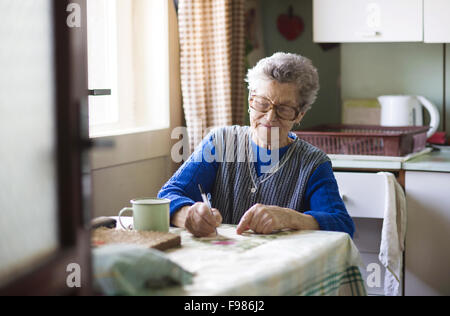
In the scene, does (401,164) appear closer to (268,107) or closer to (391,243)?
(391,243)

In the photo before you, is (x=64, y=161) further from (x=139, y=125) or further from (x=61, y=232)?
(x=139, y=125)

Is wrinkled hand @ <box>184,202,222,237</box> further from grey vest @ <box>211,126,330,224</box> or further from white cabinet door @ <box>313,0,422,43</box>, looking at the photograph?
white cabinet door @ <box>313,0,422,43</box>

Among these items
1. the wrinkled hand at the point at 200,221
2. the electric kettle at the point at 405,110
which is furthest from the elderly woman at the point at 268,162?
the electric kettle at the point at 405,110

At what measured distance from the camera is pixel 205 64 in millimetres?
3010

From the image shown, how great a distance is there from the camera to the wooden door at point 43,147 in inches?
33.9

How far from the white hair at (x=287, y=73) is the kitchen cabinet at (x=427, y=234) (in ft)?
2.86

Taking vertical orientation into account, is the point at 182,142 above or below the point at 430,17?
below

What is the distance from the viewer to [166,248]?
1454 mm

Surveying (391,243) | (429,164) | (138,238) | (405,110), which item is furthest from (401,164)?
(138,238)

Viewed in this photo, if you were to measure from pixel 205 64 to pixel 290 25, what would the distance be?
767 millimetres

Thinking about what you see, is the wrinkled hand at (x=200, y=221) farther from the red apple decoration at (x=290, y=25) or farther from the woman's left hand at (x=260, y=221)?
the red apple decoration at (x=290, y=25)
